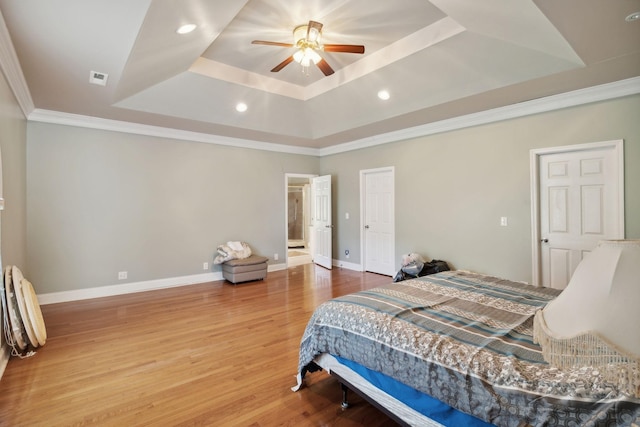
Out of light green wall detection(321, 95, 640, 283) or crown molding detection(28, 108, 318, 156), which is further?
crown molding detection(28, 108, 318, 156)

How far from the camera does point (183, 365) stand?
266 centimetres

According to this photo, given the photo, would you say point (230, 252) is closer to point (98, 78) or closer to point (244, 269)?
point (244, 269)

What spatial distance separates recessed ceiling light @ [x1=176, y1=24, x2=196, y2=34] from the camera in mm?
2643

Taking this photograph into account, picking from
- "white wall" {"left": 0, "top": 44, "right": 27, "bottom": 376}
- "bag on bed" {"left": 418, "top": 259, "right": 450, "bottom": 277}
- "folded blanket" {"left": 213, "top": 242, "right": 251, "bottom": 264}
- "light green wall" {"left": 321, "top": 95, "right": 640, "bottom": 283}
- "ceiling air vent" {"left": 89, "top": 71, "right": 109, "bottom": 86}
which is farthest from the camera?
"folded blanket" {"left": 213, "top": 242, "right": 251, "bottom": 264}

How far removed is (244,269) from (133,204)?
2042 millimetres

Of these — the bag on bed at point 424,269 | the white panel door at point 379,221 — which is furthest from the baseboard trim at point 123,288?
the bag on bed at point 424,269

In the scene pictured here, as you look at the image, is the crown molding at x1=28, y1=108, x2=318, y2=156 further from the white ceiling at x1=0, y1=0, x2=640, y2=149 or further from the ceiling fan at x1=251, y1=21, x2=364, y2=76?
the ceiling fan at x1=251, y1=21, x2=364, y2=76

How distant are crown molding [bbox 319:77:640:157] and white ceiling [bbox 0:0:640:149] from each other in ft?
0.45

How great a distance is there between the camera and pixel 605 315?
769 millimetres

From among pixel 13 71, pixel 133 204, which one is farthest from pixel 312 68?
pixel 133 204

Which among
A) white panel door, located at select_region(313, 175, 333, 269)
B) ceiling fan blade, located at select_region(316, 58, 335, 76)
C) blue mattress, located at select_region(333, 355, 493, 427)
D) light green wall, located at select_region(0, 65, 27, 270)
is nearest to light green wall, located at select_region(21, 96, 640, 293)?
light green wall, located at select_region(0, 65, 27, 270)

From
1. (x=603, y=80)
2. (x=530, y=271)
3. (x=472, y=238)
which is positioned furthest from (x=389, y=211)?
(x=603, y=80)

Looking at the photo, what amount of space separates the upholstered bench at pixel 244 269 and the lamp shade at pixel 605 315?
15.8 ft

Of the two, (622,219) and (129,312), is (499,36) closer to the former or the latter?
(622,219)
